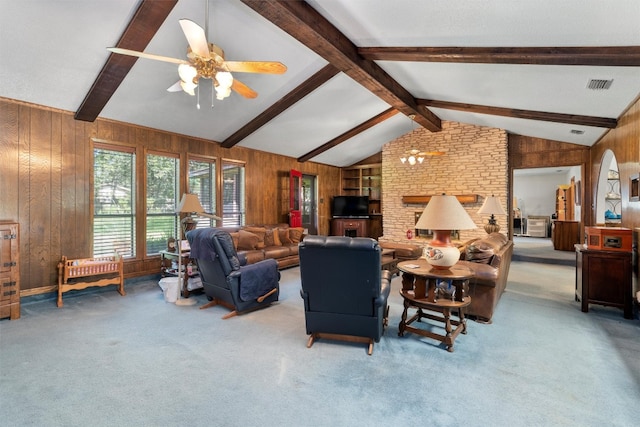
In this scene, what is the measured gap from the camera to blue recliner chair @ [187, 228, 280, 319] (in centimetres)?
324

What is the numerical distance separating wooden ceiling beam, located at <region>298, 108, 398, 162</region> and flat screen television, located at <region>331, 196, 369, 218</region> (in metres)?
1.83

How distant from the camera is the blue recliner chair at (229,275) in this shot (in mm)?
3238

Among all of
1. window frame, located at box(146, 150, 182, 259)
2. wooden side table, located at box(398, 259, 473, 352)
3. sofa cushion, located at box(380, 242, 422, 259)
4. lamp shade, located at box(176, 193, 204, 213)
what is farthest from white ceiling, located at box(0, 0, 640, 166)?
sofa cushion, located at box(380, 242, 422, 259)

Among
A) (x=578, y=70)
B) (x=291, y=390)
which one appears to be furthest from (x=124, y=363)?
(x=578, y=70)

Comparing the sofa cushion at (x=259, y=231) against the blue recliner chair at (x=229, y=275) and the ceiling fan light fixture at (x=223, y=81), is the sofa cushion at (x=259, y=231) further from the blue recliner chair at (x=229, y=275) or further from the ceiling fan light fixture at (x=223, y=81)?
the ceiling fan light fixture at (x=223, y=81)

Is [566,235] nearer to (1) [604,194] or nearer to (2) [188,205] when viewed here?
(1) [604,194]

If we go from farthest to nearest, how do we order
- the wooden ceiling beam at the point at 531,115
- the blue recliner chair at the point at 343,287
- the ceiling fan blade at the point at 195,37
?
1. the wooden ceiling beam at the point at 531,115
2. the blue recliner chair at the point at 343,287
3. the ceiling fan blade at the point at 195,37

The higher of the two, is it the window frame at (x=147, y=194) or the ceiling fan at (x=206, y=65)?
the ceiling fan at (x=206, y=65)

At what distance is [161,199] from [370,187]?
634 cm

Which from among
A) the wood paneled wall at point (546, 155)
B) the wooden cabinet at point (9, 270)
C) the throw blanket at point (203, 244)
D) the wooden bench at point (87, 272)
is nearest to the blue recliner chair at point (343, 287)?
the throw blanket at point (203, 244)

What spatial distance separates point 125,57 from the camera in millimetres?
3303

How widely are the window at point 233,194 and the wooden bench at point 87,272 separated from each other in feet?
7.44

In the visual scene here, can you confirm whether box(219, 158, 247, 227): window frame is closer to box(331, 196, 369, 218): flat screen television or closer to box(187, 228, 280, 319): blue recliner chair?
box(187, 228, 280, 319): blue recliner chair

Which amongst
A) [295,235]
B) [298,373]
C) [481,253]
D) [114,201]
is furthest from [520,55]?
[114,201]
